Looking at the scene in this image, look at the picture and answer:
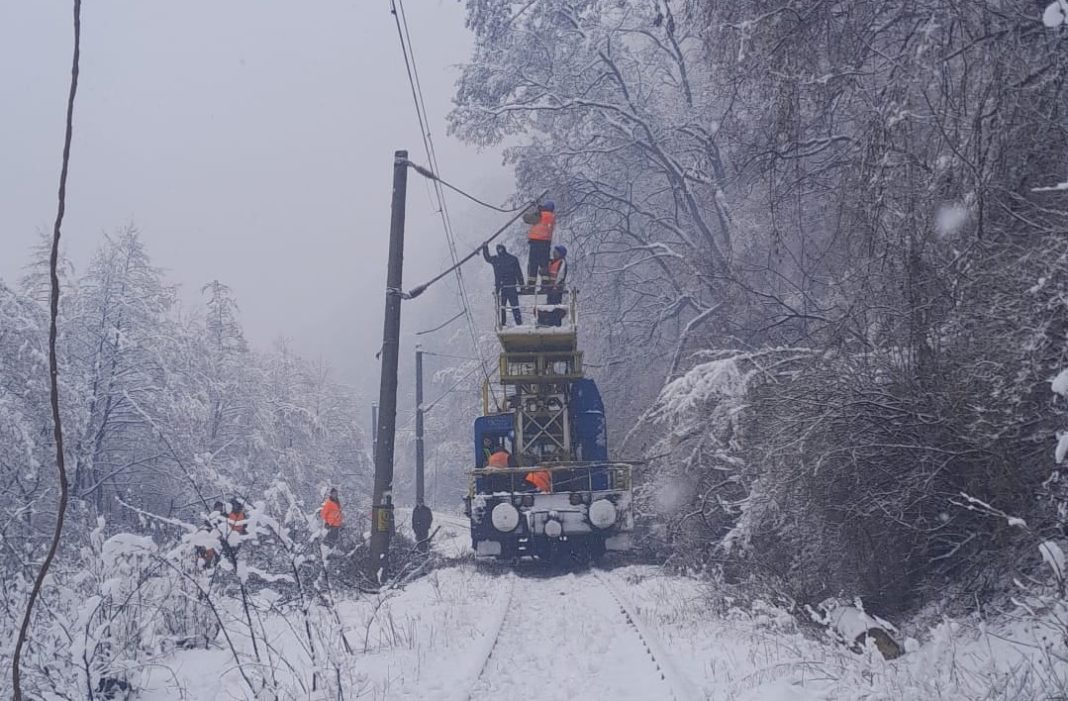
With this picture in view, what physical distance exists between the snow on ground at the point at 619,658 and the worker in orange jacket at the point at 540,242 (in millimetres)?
5860

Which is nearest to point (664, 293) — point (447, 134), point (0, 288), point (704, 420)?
point (447, 134)

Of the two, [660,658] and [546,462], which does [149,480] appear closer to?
[546,462]

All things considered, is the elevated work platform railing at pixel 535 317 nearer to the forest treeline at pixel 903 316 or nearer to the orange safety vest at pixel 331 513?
the forest treeline at pixel 903 316

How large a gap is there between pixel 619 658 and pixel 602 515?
6238mm

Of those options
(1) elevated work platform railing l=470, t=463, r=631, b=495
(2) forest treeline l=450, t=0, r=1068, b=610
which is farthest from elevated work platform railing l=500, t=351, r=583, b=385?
(2) forest treeline l=450, t=0, r=1068, b=610

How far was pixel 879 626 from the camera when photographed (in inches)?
206

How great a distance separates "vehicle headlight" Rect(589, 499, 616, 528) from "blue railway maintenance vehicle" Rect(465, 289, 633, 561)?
16mm

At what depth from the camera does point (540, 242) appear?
42.2ft

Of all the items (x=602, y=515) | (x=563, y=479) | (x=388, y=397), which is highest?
(x=388, y=397)

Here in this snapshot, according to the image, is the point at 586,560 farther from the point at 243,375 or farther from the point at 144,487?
the point at 243,375

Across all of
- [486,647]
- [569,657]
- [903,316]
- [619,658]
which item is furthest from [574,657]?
[903,316]

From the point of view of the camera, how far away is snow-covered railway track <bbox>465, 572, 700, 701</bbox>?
498 centimetres

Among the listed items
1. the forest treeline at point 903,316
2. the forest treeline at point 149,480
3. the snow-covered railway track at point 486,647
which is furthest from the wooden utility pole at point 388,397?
the forest treeline at point 903,316

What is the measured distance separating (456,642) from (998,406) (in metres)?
4.54
